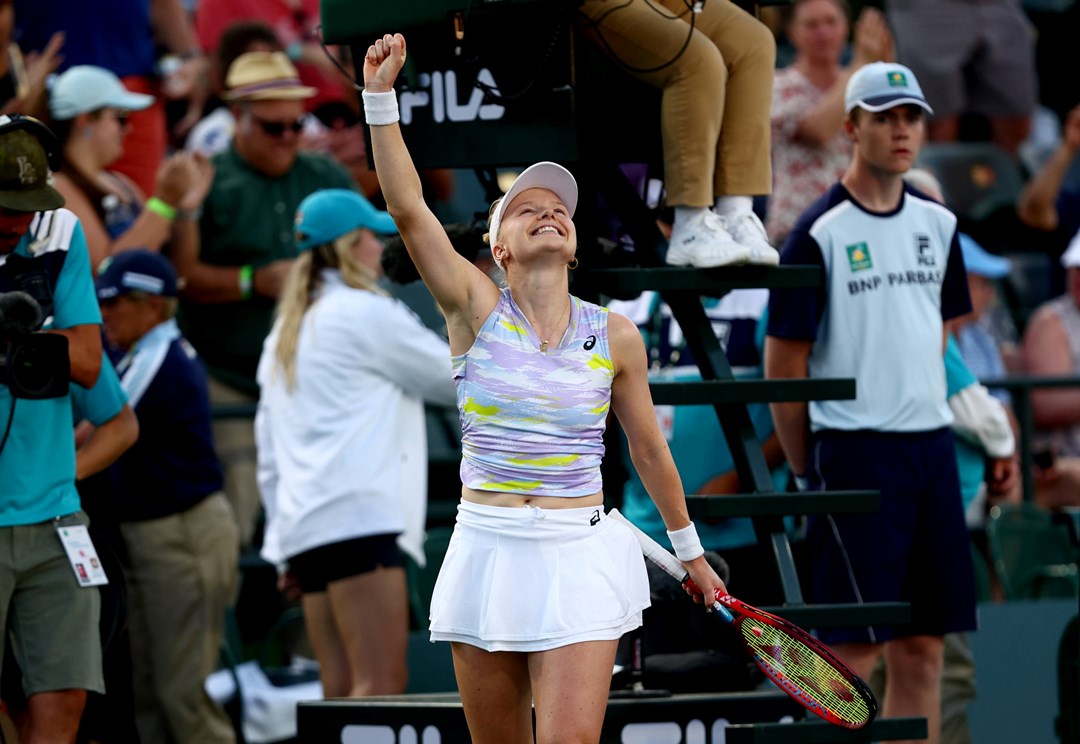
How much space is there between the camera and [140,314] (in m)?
7.41

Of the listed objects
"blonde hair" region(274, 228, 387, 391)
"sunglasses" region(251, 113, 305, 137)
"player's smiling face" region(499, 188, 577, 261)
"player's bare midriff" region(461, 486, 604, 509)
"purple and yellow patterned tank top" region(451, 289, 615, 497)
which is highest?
"sunglasses" region(251, 113, 305, 137)

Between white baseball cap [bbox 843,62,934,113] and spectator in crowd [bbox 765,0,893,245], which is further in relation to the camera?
spectator in crowd [bbox 765,0,893,245]

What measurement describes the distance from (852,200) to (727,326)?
83cm

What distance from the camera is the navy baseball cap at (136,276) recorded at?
7312mm

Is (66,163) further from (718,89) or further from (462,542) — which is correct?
(462,542)

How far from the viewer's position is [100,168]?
344 inches

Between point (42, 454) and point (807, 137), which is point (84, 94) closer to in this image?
point (42, 454)

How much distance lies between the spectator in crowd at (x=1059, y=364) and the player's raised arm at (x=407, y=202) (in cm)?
569

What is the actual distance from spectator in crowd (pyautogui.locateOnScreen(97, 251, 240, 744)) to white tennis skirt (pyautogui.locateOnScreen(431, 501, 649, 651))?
10.3 ft

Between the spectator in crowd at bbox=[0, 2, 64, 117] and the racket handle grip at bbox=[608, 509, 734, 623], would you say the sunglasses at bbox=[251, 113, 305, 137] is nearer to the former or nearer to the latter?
the spectator in crowd at bbox=[0, 2, 64, 117]

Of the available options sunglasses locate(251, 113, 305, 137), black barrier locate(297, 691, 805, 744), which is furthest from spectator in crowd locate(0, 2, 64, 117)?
black barrier locate(297, 691, 805, 744)

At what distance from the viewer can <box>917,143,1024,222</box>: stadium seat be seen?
12.1m

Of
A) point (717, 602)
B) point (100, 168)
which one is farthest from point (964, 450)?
point (100, 168)

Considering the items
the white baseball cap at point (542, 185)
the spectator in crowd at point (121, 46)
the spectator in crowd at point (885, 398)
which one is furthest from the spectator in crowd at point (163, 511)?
the white baseball cap at point (542, 185)
